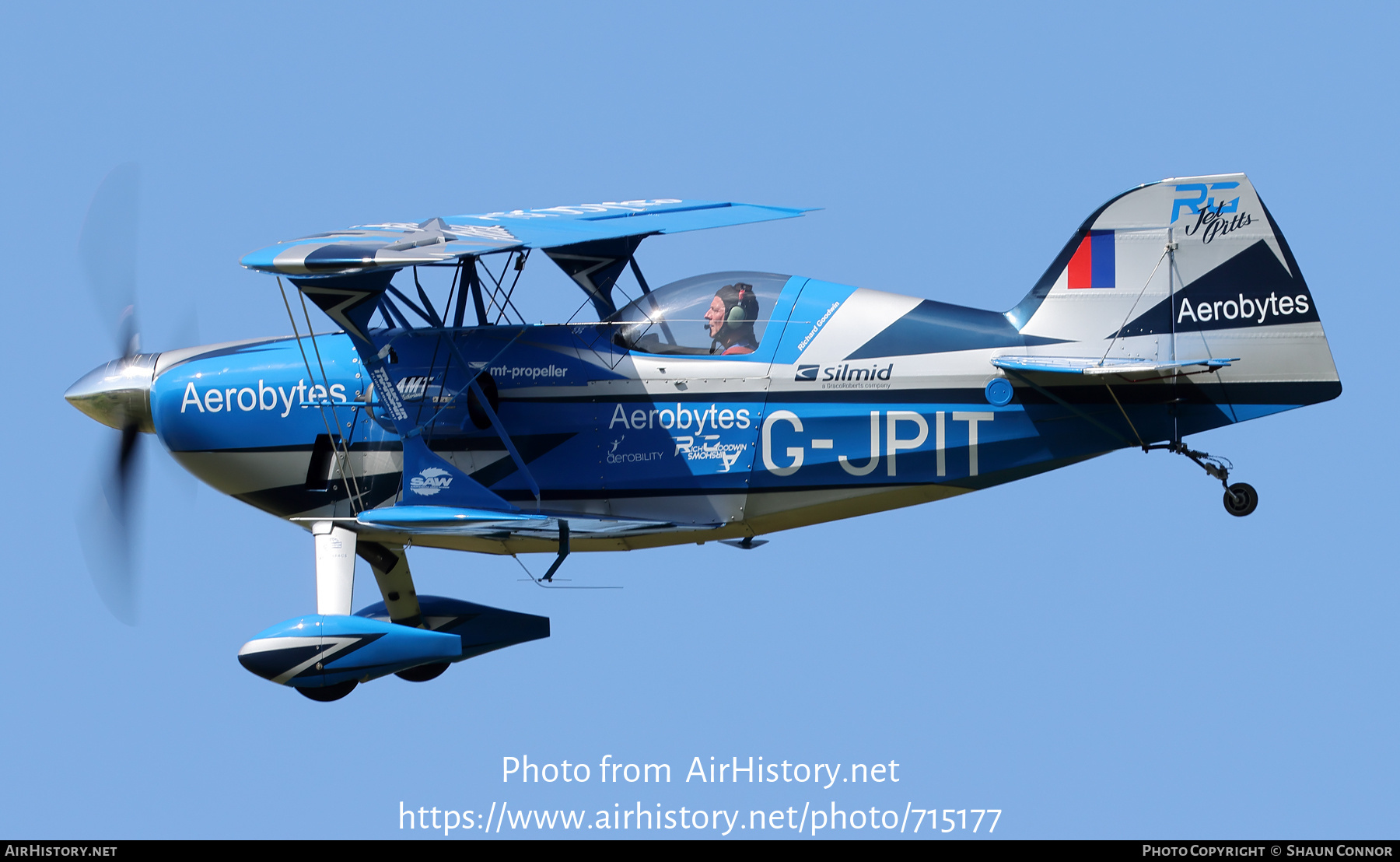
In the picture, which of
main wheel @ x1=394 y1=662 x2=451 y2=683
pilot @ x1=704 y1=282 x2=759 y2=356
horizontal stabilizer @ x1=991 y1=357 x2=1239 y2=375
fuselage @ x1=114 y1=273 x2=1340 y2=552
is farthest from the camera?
main wheel @ x1=394 y1=662 x2=451 y2=683

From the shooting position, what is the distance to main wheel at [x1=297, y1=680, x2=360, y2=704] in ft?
44.4

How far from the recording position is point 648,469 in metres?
13.0

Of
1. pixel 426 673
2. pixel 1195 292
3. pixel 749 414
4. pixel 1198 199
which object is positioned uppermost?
pixel 1198 199

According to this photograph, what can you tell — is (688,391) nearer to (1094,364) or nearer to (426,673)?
(1094,364)

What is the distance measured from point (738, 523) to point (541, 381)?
178 cm

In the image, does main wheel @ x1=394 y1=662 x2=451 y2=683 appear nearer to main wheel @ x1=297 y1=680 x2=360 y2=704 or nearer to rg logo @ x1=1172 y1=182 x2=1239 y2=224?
main wheel @ x1=297 y1=680 x2=360 y2=704

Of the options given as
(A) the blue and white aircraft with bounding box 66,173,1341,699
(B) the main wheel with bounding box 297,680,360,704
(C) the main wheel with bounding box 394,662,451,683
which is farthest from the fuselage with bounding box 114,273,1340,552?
(C) the main wheel with bounding box 394,662,451,683

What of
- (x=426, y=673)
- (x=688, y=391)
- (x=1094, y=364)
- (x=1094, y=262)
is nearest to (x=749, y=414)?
(x=688, y=391)

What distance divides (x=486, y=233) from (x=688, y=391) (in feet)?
6.02

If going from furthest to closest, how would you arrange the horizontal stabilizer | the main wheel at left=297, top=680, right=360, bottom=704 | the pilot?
the main wheel at left=297, top=680, right=360, bottom=704
the pilot
the horizontal stabilizer

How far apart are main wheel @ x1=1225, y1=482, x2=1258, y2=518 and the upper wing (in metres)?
4.05

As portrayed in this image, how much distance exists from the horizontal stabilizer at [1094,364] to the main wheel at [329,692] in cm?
545

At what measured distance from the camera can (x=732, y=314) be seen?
13000 millimetres

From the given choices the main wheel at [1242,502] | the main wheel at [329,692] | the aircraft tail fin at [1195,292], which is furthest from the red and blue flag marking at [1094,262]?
the main wheel at [329,692]
